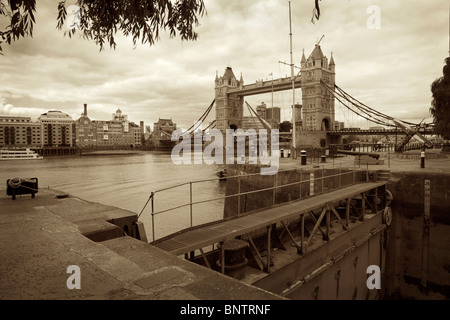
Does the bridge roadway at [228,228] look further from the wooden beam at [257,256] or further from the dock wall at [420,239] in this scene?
the dock wall at [420,239]

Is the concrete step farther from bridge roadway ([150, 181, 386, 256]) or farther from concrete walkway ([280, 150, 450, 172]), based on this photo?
bridge roadway ([150, 181, 386, 256])

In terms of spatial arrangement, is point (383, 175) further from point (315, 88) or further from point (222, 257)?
point (315, 88)

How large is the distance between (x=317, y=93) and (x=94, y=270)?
250 feet

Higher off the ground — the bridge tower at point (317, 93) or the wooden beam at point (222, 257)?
the bridge tower at point (317, 93)

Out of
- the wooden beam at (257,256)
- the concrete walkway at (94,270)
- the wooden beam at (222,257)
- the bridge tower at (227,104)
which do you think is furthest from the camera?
the bridge tower at (227,104)

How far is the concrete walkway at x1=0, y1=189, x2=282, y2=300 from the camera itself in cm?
310

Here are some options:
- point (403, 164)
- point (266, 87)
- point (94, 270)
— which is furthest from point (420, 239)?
point (266, 87)

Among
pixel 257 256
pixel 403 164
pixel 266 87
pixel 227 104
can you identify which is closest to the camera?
pixel 257 256

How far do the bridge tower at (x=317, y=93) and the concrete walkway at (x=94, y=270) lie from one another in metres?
71.8

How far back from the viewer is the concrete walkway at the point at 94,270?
310 cm

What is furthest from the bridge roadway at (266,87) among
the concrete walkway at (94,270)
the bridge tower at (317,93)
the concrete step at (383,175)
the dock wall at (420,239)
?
the concrete walkway at (94,270)

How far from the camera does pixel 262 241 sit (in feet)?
29.5

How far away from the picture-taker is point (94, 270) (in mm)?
3676
